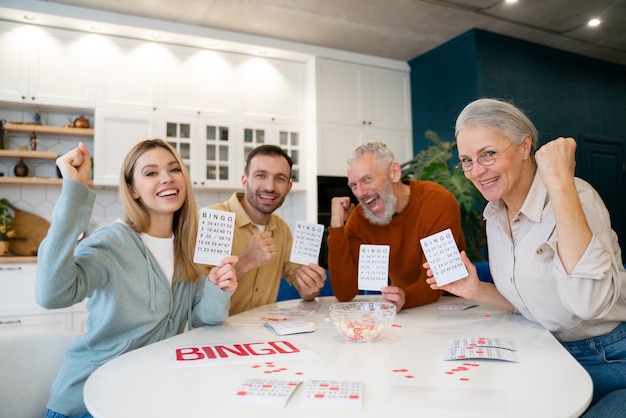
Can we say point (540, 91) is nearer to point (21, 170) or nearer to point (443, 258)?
point (443, 258)

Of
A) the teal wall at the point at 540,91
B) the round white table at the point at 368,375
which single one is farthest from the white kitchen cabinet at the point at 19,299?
the teal wall at the point at 540,91

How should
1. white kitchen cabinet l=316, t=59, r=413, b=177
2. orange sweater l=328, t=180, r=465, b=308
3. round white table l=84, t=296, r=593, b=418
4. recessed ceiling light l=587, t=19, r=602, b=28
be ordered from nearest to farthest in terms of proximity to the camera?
round white table l=84, t=296, r=593, b=418 < orange sweater l=328, t=180, r=465, b=308 < recessed ceiling light l=587, t=19, r=602, b=28 < white kitchen cabinet l=316, t=59, r=413, b=177

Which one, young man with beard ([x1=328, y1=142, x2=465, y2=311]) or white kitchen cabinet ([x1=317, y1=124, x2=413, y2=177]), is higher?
white kitchen cabinet ([x1=317, y1=124, x2=413, y2=177])

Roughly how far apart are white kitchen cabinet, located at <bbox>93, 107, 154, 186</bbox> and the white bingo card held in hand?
3.00 metres

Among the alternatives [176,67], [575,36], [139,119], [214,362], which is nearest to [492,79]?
[575,36]

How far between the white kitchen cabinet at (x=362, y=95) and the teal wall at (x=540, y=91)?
16 cm

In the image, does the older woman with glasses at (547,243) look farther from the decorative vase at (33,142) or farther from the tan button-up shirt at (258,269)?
the decorative vase at (33,142)

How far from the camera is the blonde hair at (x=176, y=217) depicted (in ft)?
4.94

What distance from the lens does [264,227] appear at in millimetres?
2227

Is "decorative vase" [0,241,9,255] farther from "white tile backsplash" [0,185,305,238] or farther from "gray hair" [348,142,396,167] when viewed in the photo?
Answer: "gray hair" [348,142,396,167]

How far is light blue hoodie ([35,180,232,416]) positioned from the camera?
1180 millimetres

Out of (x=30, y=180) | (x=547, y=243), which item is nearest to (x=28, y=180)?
(x=30, y=180)

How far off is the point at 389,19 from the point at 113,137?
2.50 m

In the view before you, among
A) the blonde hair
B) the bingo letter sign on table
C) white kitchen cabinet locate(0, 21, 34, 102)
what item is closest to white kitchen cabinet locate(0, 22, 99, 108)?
white kitchen cabinet locate(0, 21, 34, 102)
